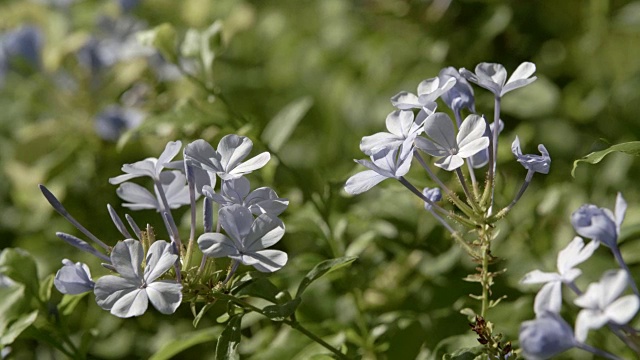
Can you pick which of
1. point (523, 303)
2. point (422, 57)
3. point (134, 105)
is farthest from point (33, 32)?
point (523, 303)

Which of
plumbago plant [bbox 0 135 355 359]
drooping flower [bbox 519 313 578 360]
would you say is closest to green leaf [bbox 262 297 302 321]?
plumbago plant [bbox 0 135 355 359]

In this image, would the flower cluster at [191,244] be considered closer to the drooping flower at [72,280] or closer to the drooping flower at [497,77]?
the drooping flower at [72,280]

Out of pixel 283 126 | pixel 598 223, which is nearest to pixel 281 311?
pixel 598 223

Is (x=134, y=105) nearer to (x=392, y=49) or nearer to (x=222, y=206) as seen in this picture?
(x=392, y=49)

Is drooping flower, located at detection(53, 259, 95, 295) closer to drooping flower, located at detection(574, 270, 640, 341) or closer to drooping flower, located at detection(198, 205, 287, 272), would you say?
drooping flower, located at detection(198, 205, 287, 272)

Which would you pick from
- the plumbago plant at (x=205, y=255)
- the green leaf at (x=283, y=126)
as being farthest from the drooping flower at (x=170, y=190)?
the green leaf at (x=283, y=126)

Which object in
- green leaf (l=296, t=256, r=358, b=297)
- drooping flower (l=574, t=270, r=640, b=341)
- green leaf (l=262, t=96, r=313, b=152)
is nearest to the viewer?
drooping flower (l=574, t=270, r=640, b=341)

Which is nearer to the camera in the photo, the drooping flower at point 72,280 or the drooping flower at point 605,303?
the drooping flower at point 605,303
